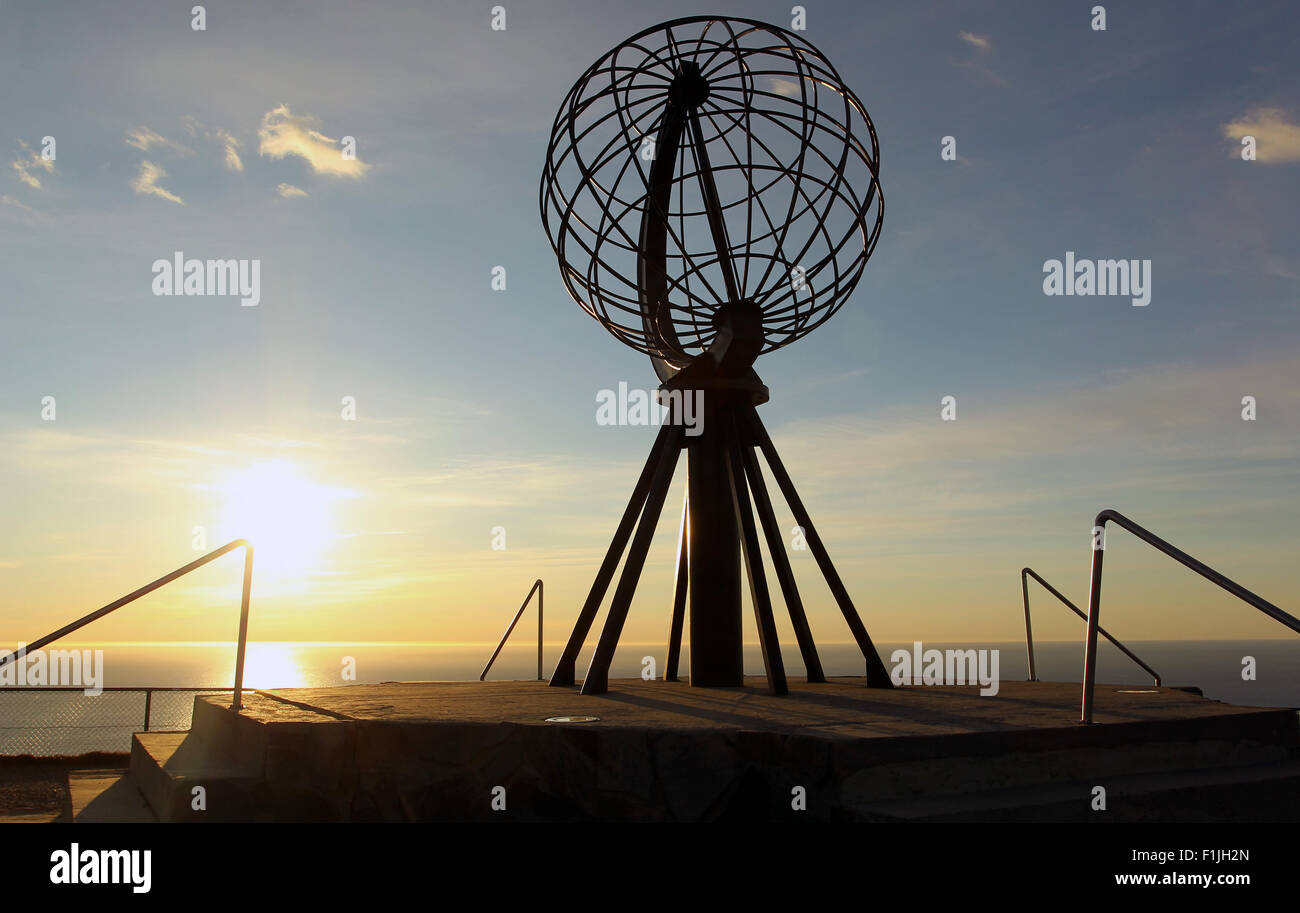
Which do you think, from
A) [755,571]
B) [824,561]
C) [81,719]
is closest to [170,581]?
[755,571]

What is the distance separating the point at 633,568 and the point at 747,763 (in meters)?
3.71

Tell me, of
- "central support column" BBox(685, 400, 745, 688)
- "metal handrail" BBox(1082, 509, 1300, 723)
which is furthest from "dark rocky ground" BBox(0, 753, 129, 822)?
"metal handrail" BBox(1082, 509, 1300, 723)

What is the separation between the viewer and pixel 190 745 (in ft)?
24.4

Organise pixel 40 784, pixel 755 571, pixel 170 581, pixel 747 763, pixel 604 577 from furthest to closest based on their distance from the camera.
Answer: pixel 40 784, pixel 604 577, pixel 755 571, pixel 170 581, pixel 747 763

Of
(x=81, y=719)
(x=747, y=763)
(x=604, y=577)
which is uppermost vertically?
(x=604, y=577)

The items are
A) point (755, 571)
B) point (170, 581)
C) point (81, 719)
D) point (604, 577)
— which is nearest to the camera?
point (170, 581)

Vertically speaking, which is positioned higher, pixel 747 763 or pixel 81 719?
pixel 747 763

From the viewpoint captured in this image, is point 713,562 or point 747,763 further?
point 713,562

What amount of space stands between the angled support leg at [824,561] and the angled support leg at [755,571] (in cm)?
26

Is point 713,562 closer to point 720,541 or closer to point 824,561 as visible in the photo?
Answer: point 720,541

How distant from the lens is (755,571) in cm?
834

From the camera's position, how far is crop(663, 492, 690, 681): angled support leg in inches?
379
